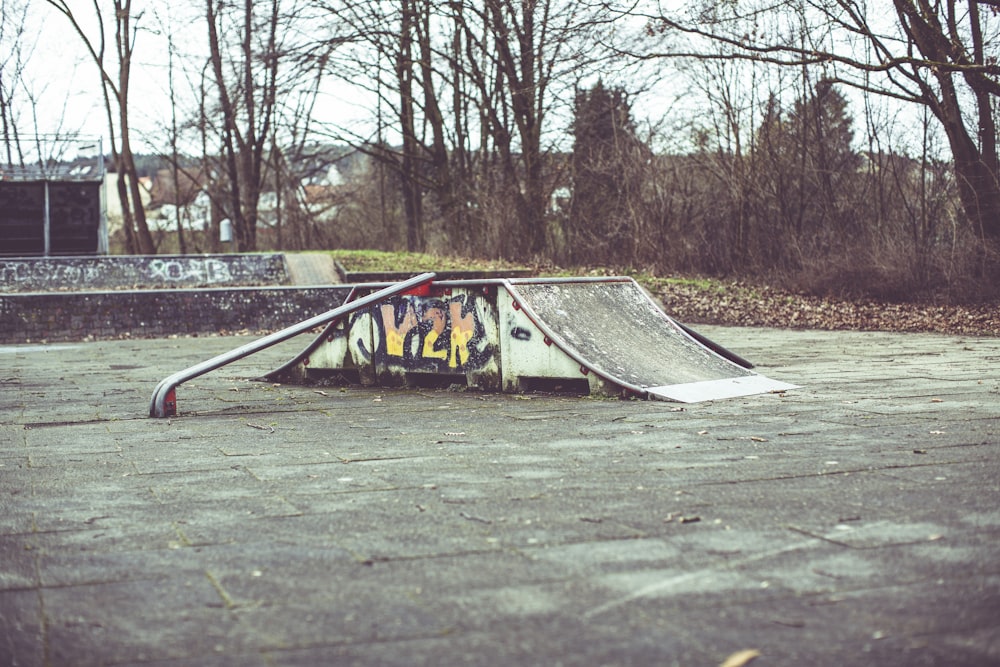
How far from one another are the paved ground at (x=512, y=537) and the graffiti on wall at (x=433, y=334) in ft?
4.74

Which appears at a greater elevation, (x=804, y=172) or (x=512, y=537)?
(x=804, y=172)

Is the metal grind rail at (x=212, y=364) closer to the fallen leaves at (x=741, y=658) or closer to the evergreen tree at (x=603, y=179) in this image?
the fallen leaves at (x=741, y=658)

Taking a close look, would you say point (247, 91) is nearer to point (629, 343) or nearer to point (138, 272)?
point (138, 272)

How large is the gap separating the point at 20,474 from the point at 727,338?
1049 centimetres

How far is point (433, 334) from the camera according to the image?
7.92 metres

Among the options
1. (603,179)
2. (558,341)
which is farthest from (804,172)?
(558,341)

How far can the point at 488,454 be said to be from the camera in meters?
4.73

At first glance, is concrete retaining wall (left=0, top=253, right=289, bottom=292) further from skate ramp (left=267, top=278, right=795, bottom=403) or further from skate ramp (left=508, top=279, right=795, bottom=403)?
skate ramp (left=508, top=279, right=795, bottom=403)

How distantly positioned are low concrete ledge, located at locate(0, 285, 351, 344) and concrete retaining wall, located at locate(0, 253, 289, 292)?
3.46m

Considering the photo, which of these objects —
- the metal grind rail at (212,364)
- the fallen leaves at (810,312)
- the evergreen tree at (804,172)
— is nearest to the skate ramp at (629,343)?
the metal grind rail at (212,364)

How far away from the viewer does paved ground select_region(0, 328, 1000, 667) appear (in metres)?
2.24

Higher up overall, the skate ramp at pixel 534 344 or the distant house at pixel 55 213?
the distant house at pixel 55 213

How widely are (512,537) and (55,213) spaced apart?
24596mm

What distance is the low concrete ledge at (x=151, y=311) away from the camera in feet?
49.8
